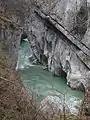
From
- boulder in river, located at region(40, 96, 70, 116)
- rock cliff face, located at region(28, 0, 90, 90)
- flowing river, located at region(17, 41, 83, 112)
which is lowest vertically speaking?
flowing river, located at region(17, 41, 83, 112)

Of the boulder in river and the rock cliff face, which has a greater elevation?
the boulder in river

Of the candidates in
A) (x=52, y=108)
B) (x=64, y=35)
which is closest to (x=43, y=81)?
(x=64, y=35)

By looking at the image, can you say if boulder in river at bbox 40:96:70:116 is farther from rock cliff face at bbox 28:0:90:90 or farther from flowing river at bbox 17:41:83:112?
rock cliff face at bbox 28:0:90:90

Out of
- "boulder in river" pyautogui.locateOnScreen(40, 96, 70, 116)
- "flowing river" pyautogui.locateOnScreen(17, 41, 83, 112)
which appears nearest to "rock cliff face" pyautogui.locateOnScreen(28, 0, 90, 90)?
"flowing river" pyautogui.locateOnScreen(17, 41, 83, 112)

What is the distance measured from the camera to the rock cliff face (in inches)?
921

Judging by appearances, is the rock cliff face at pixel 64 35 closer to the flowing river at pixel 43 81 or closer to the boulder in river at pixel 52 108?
the flowing river at pixel 43 81

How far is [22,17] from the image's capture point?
76.5ft

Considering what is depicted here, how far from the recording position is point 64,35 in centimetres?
2470

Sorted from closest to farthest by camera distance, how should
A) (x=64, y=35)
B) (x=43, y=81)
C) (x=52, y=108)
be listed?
1. (x=52, y=108)
2. (x=43, y=81)
3. (x=64, y=35)

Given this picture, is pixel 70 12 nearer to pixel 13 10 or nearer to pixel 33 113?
pixel 13 10

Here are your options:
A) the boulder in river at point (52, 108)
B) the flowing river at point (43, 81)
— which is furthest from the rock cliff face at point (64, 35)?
the boulder in river at point (52, 108)

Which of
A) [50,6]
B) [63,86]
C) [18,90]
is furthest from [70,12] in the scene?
[18,90]

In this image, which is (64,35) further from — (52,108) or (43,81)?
(52,108)

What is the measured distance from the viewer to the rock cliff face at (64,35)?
23391mm
